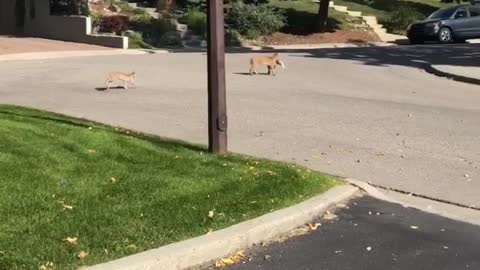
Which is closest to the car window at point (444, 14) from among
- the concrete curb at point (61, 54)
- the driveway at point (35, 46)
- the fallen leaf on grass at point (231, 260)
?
the concrete curb at point (61, 54)

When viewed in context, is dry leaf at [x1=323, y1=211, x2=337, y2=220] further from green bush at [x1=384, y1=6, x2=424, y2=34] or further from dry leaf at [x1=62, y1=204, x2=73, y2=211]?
green bush at [x1=384, y1=6, x2=424, y2=34]

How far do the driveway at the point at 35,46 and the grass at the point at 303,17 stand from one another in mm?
9599

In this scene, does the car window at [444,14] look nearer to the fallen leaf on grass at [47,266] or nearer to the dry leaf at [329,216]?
the dry leaf at [329,216]

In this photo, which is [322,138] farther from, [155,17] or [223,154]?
[155,17]

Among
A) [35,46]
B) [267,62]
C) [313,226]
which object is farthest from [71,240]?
[35,46]

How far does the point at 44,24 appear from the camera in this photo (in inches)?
1304

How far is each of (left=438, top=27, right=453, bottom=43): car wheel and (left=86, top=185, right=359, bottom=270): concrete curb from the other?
27798 mm

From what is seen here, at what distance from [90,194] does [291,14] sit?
31548 mm

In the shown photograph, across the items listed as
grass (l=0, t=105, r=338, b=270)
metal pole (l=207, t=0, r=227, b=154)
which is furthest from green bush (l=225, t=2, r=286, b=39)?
metal pole (l=207, t=0, r=227, b=154)

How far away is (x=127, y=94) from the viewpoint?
14.7 meters

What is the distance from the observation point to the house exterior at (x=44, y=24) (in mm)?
29922

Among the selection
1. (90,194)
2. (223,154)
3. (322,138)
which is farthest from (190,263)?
(322,138)

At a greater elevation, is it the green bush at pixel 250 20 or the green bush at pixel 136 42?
the green bush at pixel 250 20

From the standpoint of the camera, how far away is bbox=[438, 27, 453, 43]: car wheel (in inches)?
1305
